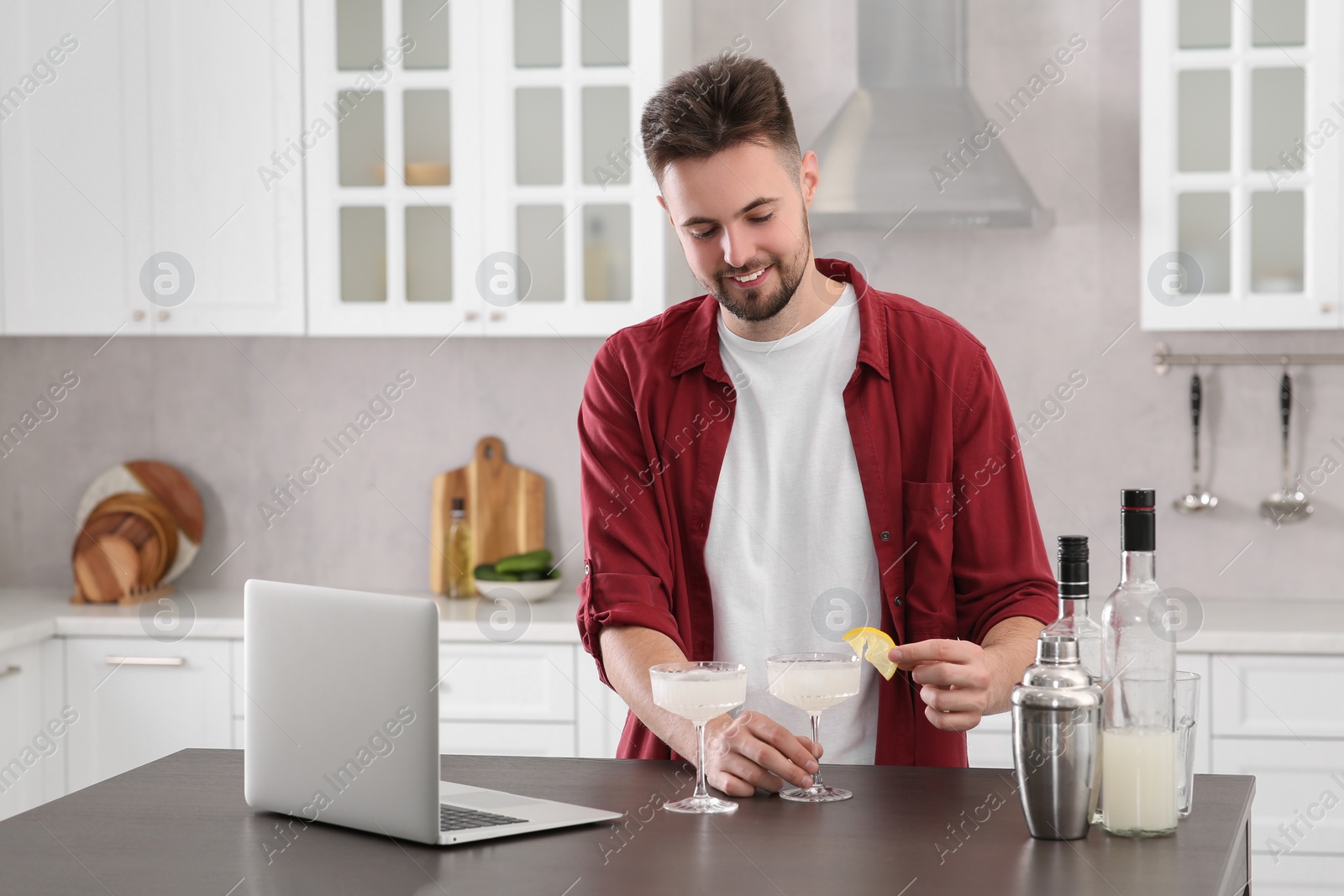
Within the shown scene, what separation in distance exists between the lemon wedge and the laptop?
31cm

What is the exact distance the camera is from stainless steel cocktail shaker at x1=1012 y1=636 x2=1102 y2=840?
4.12 ft

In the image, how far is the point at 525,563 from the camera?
3500 mm

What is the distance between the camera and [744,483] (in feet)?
6.30

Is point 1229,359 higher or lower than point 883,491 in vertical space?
higher

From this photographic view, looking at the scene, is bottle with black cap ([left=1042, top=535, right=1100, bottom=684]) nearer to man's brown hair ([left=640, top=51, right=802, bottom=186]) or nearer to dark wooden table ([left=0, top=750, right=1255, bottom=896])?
dark wooden table ([left=0, top=750, right=1255, bottom=896])

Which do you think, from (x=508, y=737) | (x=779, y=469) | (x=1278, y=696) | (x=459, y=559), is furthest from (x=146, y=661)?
(x=1278, y=696)

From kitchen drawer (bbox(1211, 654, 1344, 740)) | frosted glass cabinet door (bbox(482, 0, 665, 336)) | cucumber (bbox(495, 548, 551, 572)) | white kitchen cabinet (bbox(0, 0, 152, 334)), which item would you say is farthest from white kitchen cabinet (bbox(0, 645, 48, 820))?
kitchen drawer (bbox(1211, 654, 1344, 740))

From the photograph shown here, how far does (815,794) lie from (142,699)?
7.73ft

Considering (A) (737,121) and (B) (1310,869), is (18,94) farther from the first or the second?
(B) (1310,869)

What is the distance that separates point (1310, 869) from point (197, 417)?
9.84 ft

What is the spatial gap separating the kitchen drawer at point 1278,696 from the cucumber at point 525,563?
63.4 inches

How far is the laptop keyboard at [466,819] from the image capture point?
1342mm

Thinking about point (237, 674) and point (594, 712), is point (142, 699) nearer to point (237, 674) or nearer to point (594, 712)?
point (237, 674)

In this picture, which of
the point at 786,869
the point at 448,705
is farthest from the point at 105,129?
the point at 786,869
